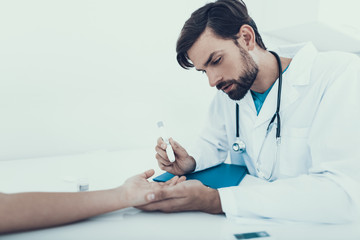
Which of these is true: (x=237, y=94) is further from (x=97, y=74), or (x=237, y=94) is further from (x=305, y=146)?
(x=97, y=74)

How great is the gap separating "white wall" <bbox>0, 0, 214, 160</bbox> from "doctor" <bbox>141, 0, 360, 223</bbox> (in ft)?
1.34

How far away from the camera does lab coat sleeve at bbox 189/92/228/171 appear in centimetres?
111

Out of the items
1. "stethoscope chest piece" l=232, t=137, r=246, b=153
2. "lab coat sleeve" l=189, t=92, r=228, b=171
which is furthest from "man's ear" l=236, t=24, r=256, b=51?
"stethoscope chest piece" l=232, t=137, r=246, b=153

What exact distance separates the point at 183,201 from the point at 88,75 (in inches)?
35.1

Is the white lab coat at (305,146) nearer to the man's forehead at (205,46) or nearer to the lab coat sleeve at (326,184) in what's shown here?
the lab coat sleeve at (326,184)

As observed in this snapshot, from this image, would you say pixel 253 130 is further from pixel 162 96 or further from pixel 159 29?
pixel 159 29

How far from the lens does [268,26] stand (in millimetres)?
1744

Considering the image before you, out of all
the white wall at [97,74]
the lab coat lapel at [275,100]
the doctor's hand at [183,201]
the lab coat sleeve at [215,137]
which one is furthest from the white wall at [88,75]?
the doctor's hand at [183,201]

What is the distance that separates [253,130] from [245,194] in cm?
38

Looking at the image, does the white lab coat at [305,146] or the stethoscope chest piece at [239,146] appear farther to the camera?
the stethoscope chest piece at [239,146]

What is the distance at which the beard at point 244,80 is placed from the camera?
0.94 meters

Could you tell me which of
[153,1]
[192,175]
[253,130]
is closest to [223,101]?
[253,130]

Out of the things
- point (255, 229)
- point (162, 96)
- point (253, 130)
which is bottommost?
point (255, 229)

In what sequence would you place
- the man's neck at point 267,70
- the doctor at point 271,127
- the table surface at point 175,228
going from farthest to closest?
the man's neck at point 267,70
the doctor at point 271,127
the table surface at point 175,228
